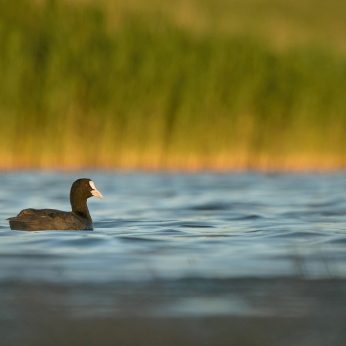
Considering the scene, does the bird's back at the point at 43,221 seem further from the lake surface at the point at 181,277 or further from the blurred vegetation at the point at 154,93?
the blurred vegetation at the point at 154,93

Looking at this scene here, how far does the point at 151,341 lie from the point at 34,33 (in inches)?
529

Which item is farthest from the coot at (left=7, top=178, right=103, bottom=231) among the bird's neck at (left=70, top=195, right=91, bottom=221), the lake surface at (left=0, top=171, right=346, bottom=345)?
the lake surface at (left=0, top=171, right=346, bottom=345)

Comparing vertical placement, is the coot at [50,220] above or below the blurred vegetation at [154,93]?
below

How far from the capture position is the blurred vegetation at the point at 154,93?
54.3 feet

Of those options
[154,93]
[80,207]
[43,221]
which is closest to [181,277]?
[43,221]

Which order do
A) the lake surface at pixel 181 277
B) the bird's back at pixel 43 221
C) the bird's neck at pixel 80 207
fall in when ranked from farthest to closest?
the bird's neck at pixel 80 207 < the bird's back at pixel 43 221 < the lake surface at pixel 181 277

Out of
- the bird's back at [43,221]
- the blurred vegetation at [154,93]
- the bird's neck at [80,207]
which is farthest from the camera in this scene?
the blurred vegetation at [154,93]

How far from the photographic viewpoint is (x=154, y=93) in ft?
59.4

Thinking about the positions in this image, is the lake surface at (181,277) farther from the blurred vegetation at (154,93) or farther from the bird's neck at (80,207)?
the blurred vegetation at (154,93)

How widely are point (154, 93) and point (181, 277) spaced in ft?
42.0

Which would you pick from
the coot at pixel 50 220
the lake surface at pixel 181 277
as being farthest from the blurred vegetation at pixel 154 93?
the coot at pixel 50 220

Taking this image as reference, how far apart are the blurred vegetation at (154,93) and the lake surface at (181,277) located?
5108 mm

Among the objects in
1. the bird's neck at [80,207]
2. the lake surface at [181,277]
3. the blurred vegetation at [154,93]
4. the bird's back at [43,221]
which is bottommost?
the lake surface at [181,277]

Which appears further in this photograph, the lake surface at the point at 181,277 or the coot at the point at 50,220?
the coot at the point at 50,220
